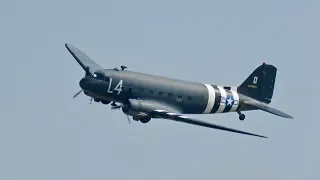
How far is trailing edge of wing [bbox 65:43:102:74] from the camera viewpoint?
230 ft

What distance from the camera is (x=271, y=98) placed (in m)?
72.9

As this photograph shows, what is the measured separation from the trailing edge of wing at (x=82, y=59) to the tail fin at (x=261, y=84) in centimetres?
1279

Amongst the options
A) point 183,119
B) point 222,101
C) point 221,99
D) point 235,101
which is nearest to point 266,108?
point 235,101

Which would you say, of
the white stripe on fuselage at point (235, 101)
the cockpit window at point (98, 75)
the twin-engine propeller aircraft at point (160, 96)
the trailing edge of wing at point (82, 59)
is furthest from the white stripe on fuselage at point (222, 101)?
the cockpit window at point (98, 75)

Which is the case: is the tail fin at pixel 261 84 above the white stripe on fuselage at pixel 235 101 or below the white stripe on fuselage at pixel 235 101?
above

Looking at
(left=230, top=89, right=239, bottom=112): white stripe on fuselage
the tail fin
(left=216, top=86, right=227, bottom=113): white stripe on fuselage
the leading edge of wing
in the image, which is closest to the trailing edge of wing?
the leading edge of wing

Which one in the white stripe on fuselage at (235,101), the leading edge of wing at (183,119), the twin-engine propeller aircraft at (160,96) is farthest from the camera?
the white stripe on fuselage at (235,101)

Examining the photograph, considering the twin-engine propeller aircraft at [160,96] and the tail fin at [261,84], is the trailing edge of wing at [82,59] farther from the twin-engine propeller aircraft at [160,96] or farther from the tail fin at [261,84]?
the tail fin at [261,84]

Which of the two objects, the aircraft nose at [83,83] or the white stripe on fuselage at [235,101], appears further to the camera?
the white stripe on fuselage at [235,101]

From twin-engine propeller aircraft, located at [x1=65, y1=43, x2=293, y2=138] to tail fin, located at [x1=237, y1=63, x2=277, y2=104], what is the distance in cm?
32

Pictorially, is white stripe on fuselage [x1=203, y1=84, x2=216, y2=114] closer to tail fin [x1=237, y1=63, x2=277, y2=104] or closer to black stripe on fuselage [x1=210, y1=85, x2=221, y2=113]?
black stripe on fuselage [x1=210, y1=85, x2=221, y2=113]

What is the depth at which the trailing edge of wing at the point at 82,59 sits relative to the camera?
7004 centimetres

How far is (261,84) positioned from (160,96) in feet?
38.1


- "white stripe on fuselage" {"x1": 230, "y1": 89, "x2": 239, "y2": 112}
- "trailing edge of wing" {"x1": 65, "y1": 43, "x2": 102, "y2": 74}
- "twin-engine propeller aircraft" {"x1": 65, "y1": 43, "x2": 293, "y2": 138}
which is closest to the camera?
"twin-engine propeller aircraft" {"x1": 65, "y1": 43, "x2": 293, "y2": 138}
